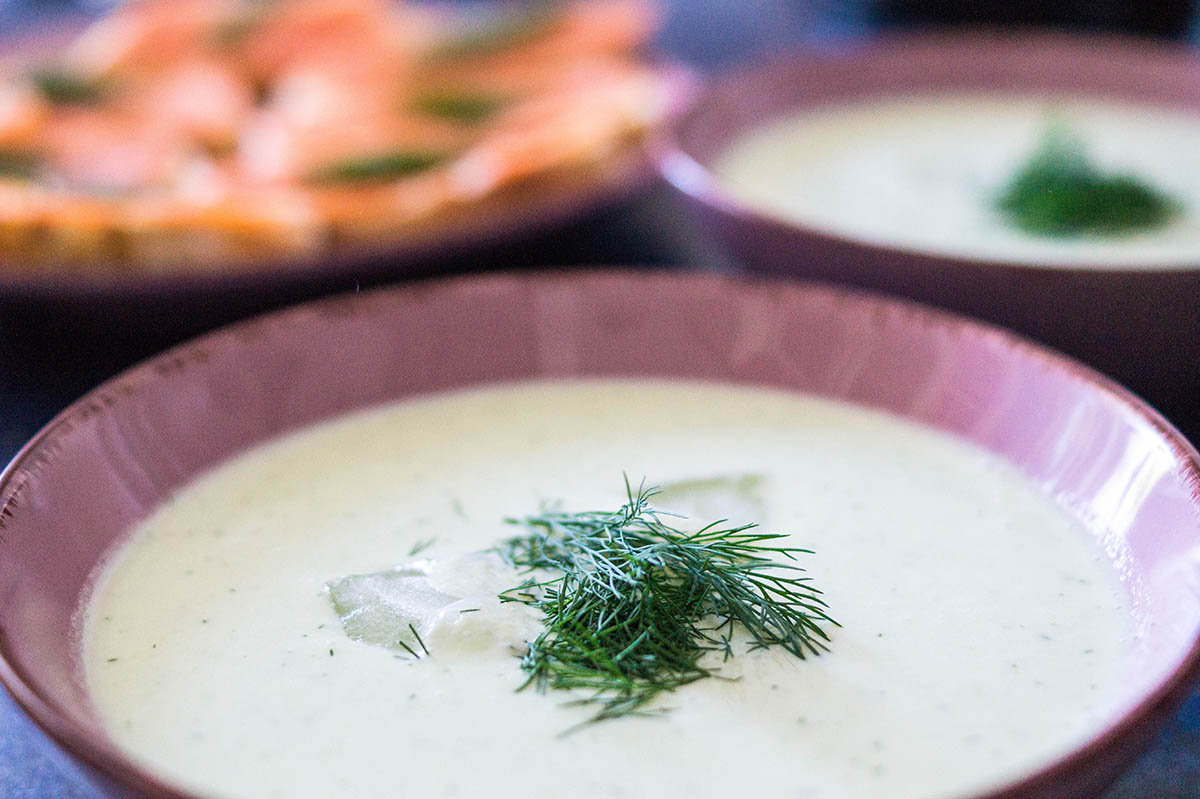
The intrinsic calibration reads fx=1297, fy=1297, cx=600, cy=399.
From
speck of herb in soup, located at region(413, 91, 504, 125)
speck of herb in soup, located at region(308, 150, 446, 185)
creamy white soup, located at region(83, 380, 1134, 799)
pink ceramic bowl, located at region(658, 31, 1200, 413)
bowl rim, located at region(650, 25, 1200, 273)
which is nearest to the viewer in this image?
creamy white soup, located at region(83, 380, 1134, 799)

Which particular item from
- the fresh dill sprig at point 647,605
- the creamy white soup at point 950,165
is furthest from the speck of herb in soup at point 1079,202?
the fresh dill sprig at point 647,605

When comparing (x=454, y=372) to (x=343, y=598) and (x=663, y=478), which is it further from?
(x=343, y=598)

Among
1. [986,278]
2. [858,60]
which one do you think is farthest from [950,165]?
[986,278]

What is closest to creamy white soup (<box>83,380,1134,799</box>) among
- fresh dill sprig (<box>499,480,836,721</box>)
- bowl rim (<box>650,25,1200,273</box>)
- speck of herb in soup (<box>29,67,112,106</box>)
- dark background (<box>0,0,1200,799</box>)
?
fresh dill sprig (<box>499,480,836,721</box>)

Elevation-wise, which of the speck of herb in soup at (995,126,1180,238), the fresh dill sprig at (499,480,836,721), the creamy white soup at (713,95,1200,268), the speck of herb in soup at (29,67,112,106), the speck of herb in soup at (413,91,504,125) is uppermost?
the fresh dill sprig at (499,480,836,721)

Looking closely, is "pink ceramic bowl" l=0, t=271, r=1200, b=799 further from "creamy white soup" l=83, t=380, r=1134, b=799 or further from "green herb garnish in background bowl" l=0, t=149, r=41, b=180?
"green herb garnish in background bowl" l=0, t=149, r=41, b=180

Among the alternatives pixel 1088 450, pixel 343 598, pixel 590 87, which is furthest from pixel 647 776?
pixel 590 87

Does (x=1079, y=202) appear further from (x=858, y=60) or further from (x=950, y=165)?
(x=858, y=60)
